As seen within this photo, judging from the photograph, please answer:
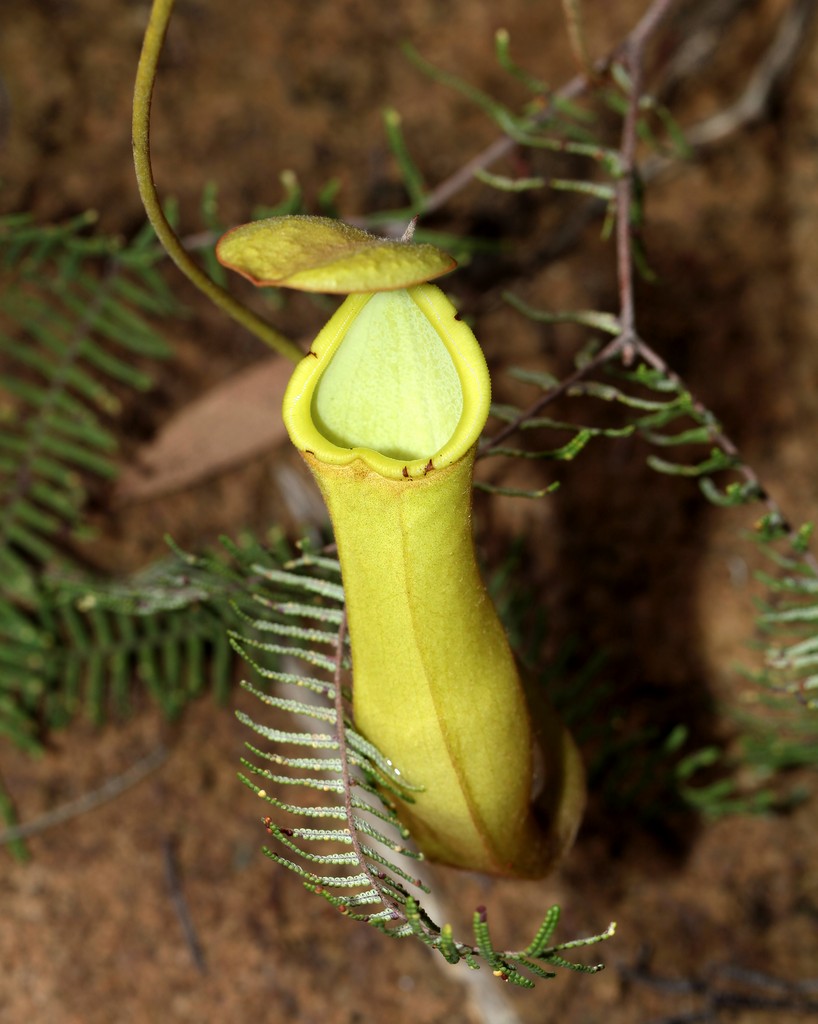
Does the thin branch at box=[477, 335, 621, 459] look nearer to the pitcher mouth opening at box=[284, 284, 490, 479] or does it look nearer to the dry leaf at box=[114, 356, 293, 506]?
the pitcher mouth opening at box=[284, 284, 490, 479]

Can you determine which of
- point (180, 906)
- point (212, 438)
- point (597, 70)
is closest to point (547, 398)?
point (597, 70)

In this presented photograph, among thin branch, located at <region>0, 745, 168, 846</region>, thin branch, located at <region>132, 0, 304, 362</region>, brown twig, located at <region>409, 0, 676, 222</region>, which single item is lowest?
thin branch, located at <region>0, 745, 168, 846</region>

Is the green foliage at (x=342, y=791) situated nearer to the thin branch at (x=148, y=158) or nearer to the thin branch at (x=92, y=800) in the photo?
the thin branch at (x=148, y=158)

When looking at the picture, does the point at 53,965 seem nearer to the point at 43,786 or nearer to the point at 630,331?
the point at 43,786

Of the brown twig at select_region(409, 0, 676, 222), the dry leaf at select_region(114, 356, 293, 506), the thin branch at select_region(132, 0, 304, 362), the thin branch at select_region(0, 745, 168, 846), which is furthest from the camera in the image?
the dry leaf at select_region(114, 356, 293, 506)

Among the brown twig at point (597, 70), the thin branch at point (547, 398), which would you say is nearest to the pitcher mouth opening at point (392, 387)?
the thin branch at point (547, 398)

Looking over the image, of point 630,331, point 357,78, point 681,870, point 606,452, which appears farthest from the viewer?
point 357,78

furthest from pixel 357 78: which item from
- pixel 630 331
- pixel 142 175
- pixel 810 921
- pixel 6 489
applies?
pixel 810 921

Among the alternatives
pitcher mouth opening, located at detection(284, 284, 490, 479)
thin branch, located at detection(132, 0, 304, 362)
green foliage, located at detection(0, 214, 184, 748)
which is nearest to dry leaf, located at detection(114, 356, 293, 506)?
green foliage, located at detection(0, 214, 184, 748)
